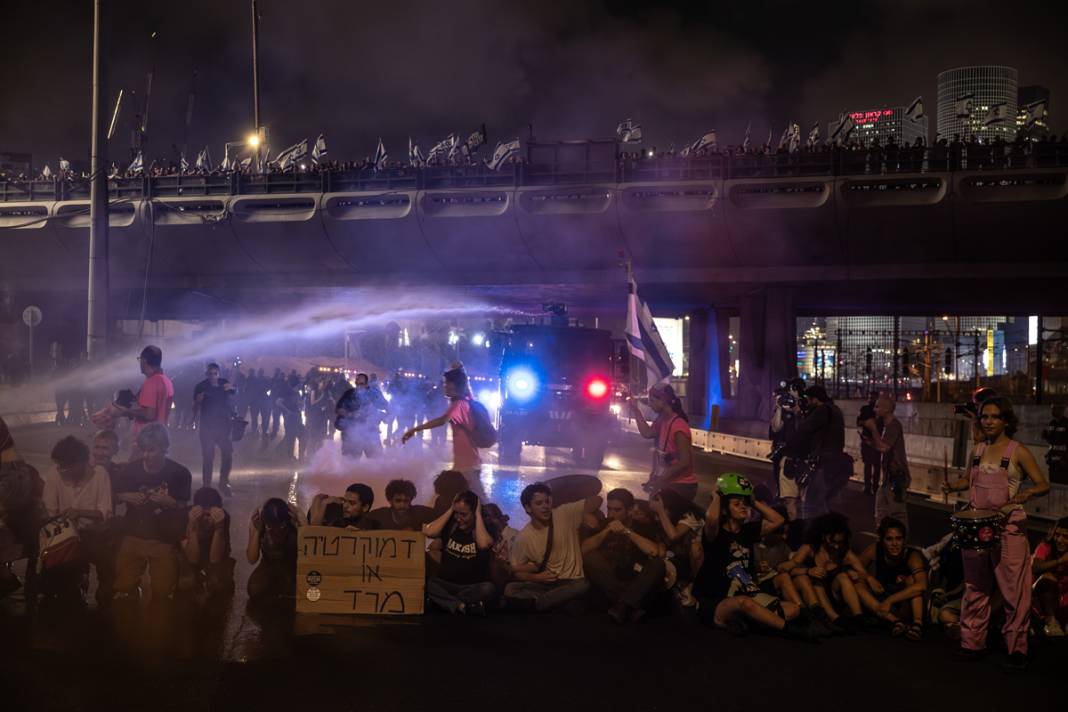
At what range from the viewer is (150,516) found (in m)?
8.11

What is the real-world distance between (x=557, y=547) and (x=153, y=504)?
11.2 ft

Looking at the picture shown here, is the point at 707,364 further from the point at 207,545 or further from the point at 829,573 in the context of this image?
the point at 207,545

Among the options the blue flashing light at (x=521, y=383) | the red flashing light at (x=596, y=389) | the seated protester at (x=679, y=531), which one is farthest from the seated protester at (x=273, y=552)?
the red flashing light at (x=596, y=389)

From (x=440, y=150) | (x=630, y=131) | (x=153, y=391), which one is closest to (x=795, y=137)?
(x=630, y=131)

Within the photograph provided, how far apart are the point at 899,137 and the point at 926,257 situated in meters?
4.09

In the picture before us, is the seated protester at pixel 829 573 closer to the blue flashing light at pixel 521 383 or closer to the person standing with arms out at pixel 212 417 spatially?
the person standing with arms out at pixel 212 417

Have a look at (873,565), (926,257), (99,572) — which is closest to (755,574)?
(873,565)

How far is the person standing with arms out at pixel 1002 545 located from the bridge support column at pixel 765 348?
26.0 meters

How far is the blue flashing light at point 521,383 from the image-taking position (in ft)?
66.5

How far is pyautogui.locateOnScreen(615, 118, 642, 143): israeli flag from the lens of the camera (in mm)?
35156

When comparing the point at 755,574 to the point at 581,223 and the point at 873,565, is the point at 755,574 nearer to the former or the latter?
the point at 873,565

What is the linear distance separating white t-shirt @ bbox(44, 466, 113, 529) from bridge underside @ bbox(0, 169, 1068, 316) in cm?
2559

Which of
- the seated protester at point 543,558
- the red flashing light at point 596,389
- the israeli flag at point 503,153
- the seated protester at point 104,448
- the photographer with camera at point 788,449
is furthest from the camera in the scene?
the israeli flag at point 503,153

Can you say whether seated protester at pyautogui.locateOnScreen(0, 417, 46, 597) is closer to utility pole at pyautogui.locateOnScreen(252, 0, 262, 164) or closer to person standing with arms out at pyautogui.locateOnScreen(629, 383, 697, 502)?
person standing with arms out at pyautogui.locateOnScreen(629, 383, 697, 502)
